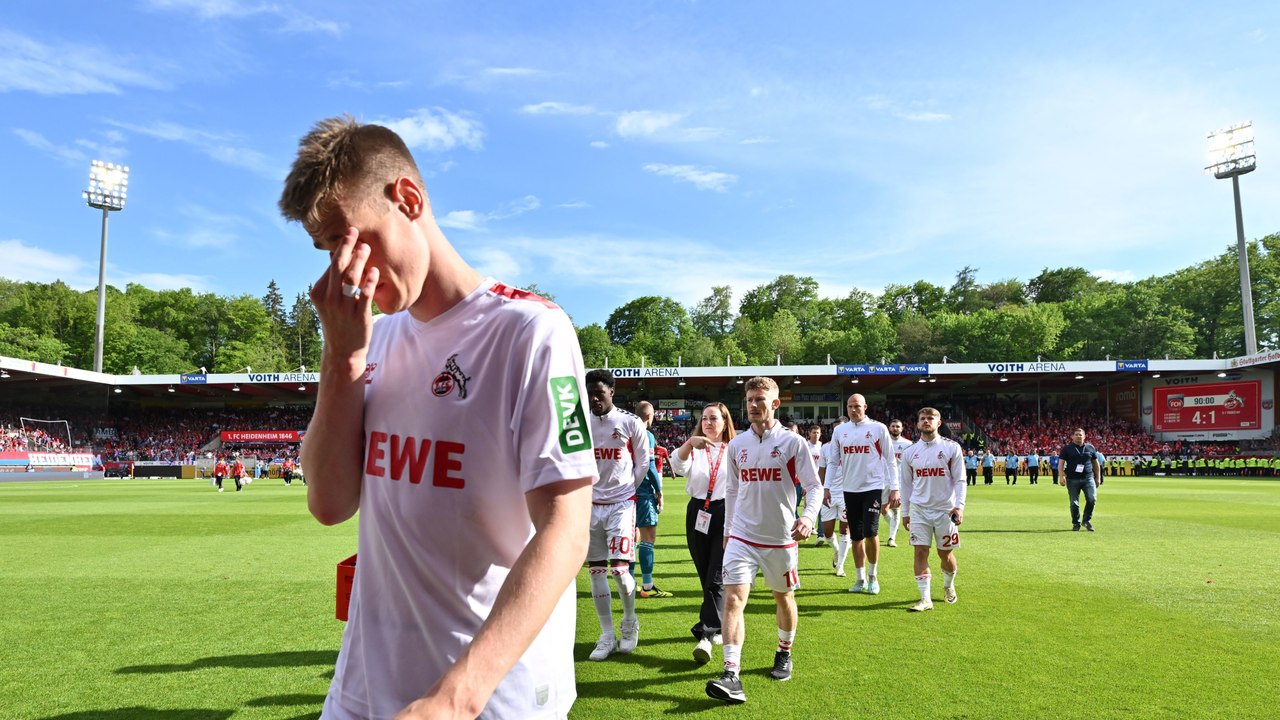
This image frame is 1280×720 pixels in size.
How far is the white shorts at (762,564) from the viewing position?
22.0ft

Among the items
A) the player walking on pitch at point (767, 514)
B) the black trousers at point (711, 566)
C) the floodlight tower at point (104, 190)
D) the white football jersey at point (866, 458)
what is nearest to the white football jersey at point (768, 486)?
the player walking on pitch at point (767, 514)

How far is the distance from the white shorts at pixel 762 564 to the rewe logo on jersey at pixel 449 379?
543cm

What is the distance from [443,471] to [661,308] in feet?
352

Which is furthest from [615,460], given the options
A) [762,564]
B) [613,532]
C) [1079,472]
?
[1079,472]

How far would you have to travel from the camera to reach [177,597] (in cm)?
970

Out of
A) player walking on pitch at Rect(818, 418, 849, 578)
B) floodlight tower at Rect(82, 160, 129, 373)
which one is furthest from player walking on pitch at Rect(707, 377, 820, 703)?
floodlight tower at Rect(82, 160, 129, 373)

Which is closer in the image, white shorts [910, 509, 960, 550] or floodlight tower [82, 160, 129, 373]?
white shorts [910, 509, 960, 550]

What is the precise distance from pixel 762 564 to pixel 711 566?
3.67 feet

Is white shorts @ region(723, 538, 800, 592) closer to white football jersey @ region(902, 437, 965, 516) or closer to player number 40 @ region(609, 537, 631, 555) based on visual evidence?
player number 40 @ region(609, 537, 631, 555)

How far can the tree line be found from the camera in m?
83.2

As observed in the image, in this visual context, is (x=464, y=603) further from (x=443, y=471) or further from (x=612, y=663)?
(x=612, y=663)

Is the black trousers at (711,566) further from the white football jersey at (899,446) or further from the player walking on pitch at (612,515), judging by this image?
the white football jersey at (899,446)

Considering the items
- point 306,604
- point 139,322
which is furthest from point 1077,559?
point 139,322

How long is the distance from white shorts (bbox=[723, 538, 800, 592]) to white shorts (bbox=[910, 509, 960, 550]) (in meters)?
3.72
